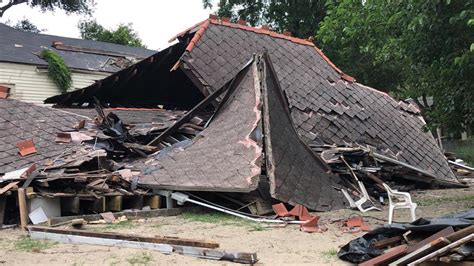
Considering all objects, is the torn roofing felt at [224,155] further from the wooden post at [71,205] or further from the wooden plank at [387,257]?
the wooden plank at [387,257]

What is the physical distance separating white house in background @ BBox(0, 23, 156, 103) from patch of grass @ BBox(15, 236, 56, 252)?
38.4 feet

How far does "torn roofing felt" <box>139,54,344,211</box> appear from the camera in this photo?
7930 millimetres

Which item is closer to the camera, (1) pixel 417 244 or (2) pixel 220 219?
(1) pixel 417 244

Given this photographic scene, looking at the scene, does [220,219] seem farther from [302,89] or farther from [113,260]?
[302,89]

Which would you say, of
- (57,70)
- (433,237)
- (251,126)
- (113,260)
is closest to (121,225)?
(113,260)

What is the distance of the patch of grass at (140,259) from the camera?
489 cm

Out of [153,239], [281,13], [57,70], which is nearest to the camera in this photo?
[153,239]

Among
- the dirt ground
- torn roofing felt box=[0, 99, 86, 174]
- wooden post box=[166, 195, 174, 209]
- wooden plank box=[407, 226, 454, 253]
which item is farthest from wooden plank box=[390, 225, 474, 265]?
torn roofing felt box=[0, 99, 86, 174]

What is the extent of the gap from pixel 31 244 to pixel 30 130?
4.35m

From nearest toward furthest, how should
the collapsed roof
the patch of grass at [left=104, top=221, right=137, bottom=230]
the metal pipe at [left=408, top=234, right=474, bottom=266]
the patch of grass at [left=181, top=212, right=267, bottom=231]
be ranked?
the metal pipe at [left=408, top=234, right=474, bottom=266]
the patch of grass at [left=104, top=221, right=137, bottom=230]
the patch of grass at [left=181, top=212, right=267, bottom=231]
the collapsed roof

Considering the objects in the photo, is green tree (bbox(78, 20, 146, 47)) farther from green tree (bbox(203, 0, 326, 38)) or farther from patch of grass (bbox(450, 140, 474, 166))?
patch of grass (bbox(450, 140, 474, 166))

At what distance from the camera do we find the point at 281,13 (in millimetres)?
24359

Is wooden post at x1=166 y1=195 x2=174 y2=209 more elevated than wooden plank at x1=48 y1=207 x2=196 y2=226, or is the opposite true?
wooden post at x1=166 y1=195 x2=174 y2=209

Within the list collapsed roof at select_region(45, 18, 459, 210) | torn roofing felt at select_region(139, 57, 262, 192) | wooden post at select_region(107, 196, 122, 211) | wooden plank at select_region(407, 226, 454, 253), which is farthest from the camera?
collapsed roof at select_region(45, 18, 459, 210)
